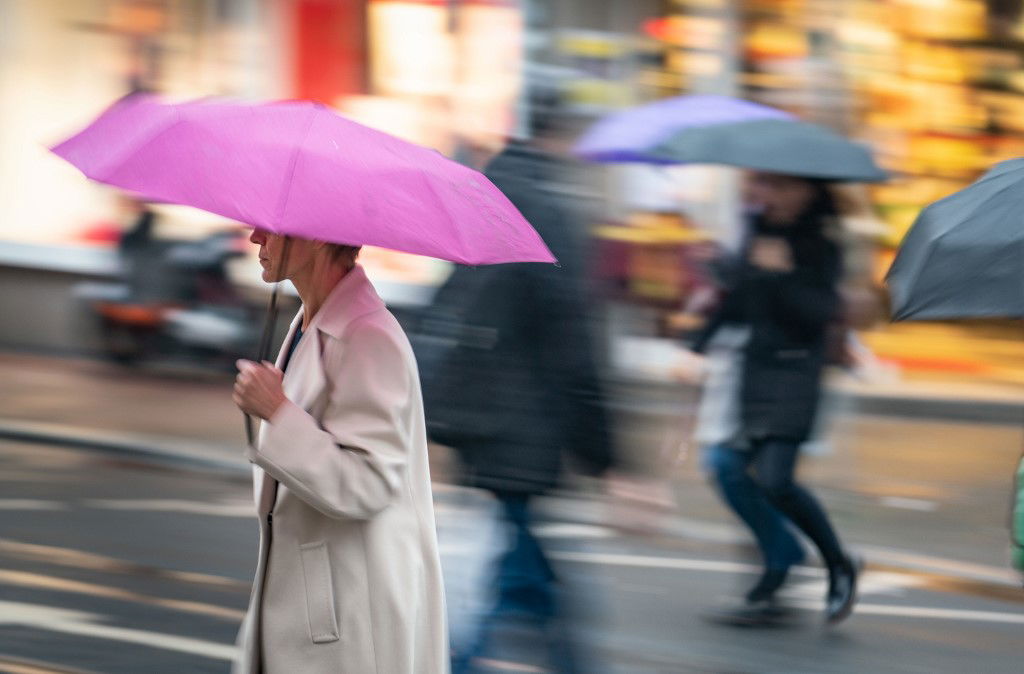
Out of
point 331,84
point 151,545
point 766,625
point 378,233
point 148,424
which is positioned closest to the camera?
point 378,233

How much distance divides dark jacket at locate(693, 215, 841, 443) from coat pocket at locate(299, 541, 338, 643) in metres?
3.85

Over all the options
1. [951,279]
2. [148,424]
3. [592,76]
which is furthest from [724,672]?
[592,76]

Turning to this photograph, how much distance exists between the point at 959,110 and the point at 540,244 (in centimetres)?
1204

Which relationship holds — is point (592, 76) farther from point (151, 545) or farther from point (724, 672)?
point (724, 672)

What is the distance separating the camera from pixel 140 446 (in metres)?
11.5

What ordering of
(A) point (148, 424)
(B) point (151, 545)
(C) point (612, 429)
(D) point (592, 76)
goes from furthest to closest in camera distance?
(D) point (592, 76) < (A) point (148, 424) < (B) point (151, 545) < (C) point (612, 429)

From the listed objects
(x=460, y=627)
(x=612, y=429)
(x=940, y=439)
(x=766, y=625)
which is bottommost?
(x=940, y=439)

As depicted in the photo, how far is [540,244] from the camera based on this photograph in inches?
157

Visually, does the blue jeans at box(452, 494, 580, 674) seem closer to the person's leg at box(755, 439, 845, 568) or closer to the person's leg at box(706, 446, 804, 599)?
the person's leg at box(755, 439, 845, 568)

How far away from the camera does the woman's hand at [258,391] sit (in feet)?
11.6

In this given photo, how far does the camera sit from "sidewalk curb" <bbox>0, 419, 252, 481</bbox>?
11156 millimetres

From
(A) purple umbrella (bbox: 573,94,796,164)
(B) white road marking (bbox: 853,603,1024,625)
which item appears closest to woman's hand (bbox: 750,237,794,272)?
(A) purple umbrella (bbox: 573,94,796,164)

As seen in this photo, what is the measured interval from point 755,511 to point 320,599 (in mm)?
4036

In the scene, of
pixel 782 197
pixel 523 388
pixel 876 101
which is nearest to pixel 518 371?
pixel 523 388
